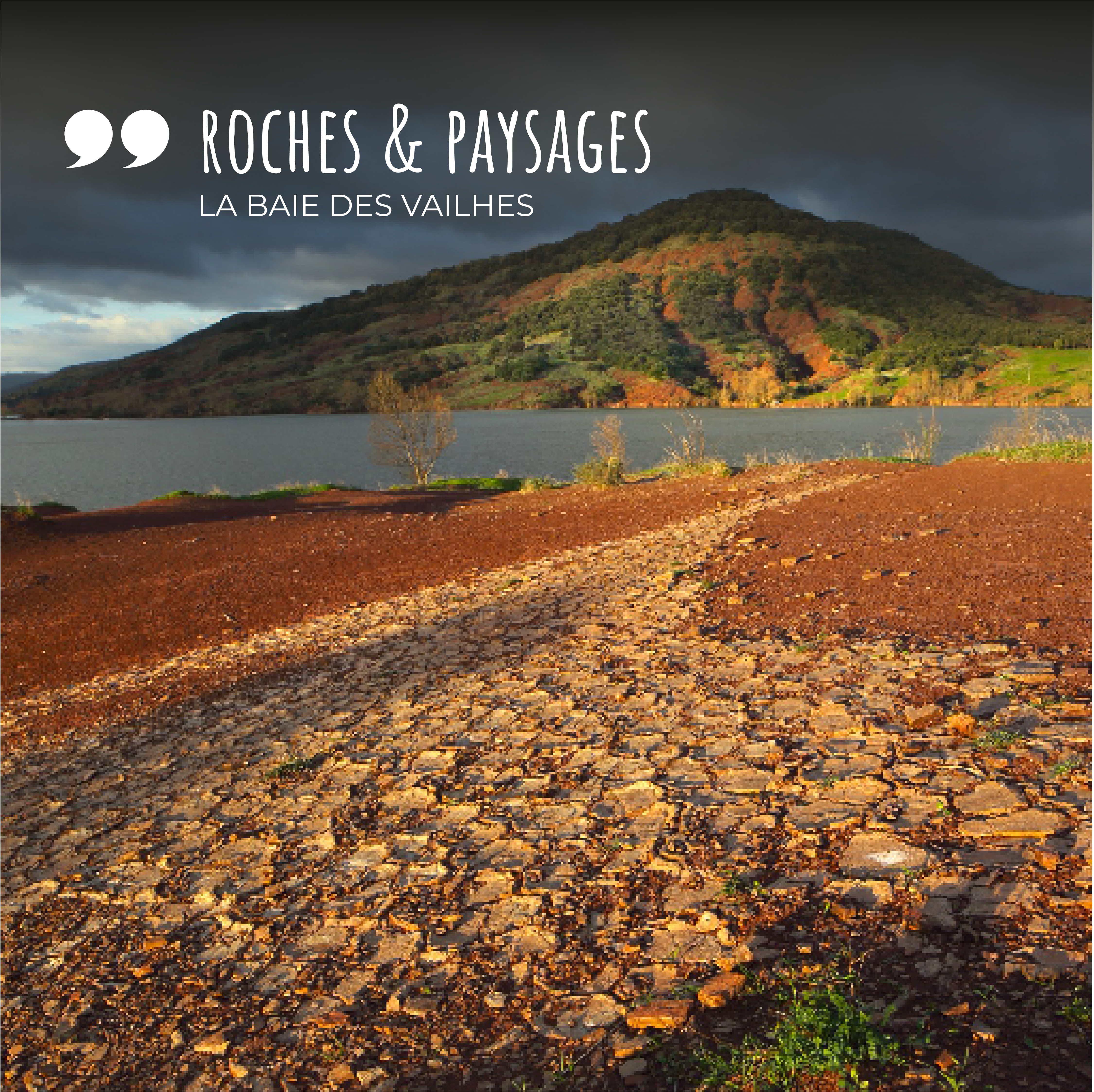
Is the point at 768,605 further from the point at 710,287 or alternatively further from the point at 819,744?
the point at 710,287

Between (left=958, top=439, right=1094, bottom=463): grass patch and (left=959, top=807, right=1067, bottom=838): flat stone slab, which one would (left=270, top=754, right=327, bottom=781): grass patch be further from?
(left=958, top=439, right=1094, bottom=463): grass patch

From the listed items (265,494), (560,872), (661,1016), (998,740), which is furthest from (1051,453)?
(265,494)

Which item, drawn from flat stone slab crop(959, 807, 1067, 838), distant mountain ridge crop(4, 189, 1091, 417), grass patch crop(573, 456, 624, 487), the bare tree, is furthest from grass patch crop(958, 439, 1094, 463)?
distant mountain ridge crop(4, 189, 1091, 417)

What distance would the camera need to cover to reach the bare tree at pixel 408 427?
32781 mm

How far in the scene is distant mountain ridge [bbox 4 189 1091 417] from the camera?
232 ft

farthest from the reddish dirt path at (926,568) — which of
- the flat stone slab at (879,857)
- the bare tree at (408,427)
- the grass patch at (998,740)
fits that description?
the bare tree at (408,427)

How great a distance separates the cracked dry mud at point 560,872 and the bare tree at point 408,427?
26476 millimetres

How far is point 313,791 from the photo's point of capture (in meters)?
5.42

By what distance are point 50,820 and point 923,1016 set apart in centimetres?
554

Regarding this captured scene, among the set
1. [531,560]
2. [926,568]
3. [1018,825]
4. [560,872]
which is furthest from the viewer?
[531,560]

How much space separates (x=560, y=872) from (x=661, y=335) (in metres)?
84.3

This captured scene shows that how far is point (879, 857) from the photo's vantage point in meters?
3.79

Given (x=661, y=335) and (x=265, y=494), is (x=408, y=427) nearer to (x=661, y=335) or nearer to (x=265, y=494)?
(x=265, y=494)

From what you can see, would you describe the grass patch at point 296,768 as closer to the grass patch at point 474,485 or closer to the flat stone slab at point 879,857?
the flat stone slab at point 879,857
